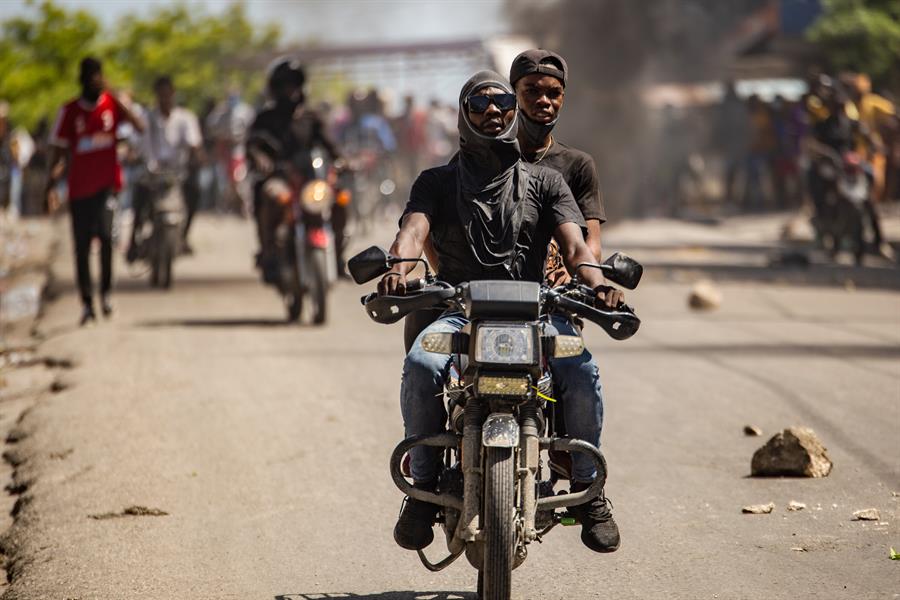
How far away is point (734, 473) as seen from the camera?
7.07 meters

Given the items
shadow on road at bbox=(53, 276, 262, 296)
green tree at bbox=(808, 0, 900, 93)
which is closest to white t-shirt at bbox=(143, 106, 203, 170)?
shadow on road at bbox=(53, 276, 262, 296)

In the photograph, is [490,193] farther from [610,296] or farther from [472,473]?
[472,473]

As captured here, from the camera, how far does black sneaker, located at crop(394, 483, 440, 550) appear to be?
4.84 metres

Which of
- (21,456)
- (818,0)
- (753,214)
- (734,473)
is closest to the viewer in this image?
(734,473)

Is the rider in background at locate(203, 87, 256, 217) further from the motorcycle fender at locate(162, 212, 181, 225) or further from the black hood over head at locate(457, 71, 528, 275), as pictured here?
the black hood over head at locate(457, 71, 528, 275)

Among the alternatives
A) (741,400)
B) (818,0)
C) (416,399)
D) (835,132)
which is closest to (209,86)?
(818,0)

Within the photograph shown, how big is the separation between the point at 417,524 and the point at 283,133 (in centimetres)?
808

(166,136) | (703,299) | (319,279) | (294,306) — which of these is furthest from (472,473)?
(166,136)

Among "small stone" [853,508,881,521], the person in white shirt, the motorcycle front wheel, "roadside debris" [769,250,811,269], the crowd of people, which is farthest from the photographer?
the crowd of people

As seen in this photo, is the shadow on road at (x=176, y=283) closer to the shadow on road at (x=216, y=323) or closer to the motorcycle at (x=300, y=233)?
the shadow on road at (x=216, y=323)

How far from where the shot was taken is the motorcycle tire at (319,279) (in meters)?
12.0

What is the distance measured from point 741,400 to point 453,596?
4.20 meters

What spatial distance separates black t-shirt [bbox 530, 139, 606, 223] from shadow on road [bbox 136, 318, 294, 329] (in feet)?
22.9

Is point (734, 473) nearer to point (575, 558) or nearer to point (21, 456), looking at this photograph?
point (575, 558)
